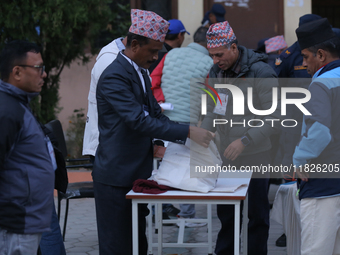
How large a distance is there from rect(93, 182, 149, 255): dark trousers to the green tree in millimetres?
4012

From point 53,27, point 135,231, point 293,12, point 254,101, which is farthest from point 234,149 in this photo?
point 293,12

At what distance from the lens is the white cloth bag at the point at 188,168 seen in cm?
305

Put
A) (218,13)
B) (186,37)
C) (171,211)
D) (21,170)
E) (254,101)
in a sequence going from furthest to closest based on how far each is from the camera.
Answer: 1. (186,37)
2. (218,13)
3. (171,211)
4. (254,101)
5. (21,170)

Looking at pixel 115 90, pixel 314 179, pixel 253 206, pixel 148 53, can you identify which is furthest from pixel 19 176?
pixel 253 206

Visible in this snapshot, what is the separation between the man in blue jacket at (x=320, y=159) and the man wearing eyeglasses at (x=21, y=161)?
4.89 ft

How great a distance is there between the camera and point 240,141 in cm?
371

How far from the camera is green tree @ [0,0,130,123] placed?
663 cm

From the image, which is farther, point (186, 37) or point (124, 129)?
point (186, 37)

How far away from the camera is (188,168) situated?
3082mm

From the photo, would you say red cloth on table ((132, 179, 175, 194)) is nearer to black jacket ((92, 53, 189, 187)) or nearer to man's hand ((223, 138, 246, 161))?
black jacket ((92, 53, 189, 187))

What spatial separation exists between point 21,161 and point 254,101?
6.61 ft

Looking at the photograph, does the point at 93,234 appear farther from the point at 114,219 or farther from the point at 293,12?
the point at 293,12

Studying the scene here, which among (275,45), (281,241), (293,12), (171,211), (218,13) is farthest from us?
(293,12)

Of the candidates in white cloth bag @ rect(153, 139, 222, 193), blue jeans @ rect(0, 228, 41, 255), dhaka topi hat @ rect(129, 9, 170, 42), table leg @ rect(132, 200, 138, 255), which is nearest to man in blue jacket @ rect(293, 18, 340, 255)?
white cloth bag @ rect(153, 139, 222, 193)
